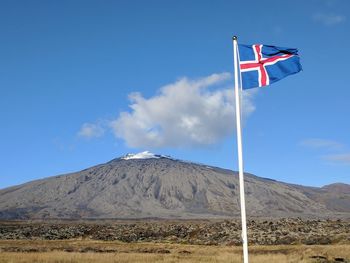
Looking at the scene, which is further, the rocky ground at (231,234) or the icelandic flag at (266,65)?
the rocky ground at (231,234)

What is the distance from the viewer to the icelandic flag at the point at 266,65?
Answer: 69.5 feet

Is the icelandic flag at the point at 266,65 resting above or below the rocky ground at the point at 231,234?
above

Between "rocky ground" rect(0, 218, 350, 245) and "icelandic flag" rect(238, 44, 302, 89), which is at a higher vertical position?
"icelandic flag" rect(238, 44, 302, 89)

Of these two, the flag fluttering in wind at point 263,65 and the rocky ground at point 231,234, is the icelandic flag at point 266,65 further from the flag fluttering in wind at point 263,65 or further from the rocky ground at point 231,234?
the rocky ground at point 231,234

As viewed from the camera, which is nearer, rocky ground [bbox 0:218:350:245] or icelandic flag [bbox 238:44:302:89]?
icelandic flag [bbox 238:44:302:89]

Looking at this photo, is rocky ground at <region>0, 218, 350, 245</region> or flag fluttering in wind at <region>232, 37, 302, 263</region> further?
rocky ground at <region>0, 218, 350, 245</region>

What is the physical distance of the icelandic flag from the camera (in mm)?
21172

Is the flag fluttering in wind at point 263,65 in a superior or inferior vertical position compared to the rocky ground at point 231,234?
superior

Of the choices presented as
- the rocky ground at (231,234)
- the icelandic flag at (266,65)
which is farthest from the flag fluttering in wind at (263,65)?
the rocky ground at (231,234)

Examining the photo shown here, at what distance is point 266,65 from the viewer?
21.3 m

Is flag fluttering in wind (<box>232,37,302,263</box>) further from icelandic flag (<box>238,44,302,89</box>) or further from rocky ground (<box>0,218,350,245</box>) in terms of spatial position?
rocky ground (<box>0,218,350,245</box>)

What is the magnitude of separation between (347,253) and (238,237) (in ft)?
111

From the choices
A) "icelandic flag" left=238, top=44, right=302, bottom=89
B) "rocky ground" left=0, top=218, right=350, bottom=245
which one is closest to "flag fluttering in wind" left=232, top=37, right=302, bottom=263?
"icelandic flag" left=238, top=44, right=302, bottom=89

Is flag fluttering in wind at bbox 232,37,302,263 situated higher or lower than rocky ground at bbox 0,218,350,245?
higher
